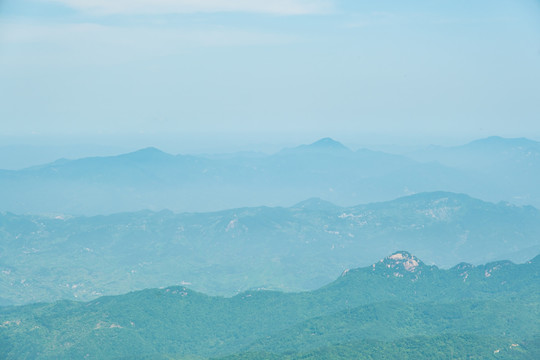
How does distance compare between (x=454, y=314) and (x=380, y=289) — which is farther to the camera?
(x=380, y=289)

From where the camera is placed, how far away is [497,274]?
463 feet

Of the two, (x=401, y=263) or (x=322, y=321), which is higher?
(x=401, y=263)

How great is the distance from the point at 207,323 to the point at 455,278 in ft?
209

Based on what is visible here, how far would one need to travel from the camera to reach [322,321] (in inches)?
4631

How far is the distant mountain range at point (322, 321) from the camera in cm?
9431

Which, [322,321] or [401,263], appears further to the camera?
[401,263]

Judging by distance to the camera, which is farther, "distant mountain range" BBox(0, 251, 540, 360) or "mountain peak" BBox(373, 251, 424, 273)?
"mountain peak" BBox(373, 251, 424, 273)

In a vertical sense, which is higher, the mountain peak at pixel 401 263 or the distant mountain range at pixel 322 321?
the mountain peak at pixel 401 263

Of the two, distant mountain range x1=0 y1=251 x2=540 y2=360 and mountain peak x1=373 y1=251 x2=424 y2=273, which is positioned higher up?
mountain peak x1=373 y1=251 x2=424 y2=273

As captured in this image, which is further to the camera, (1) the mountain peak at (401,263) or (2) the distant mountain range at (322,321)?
(1) the mountain peak at (401,263)

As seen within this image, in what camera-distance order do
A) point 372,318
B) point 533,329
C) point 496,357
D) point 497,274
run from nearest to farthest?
point 496,357 → point 533,329 → point 372,318 → point 497,274

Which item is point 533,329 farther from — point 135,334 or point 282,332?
point 135,334

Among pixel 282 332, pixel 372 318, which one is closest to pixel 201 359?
pixel 282 332

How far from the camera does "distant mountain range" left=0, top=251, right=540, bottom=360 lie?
309 ft
